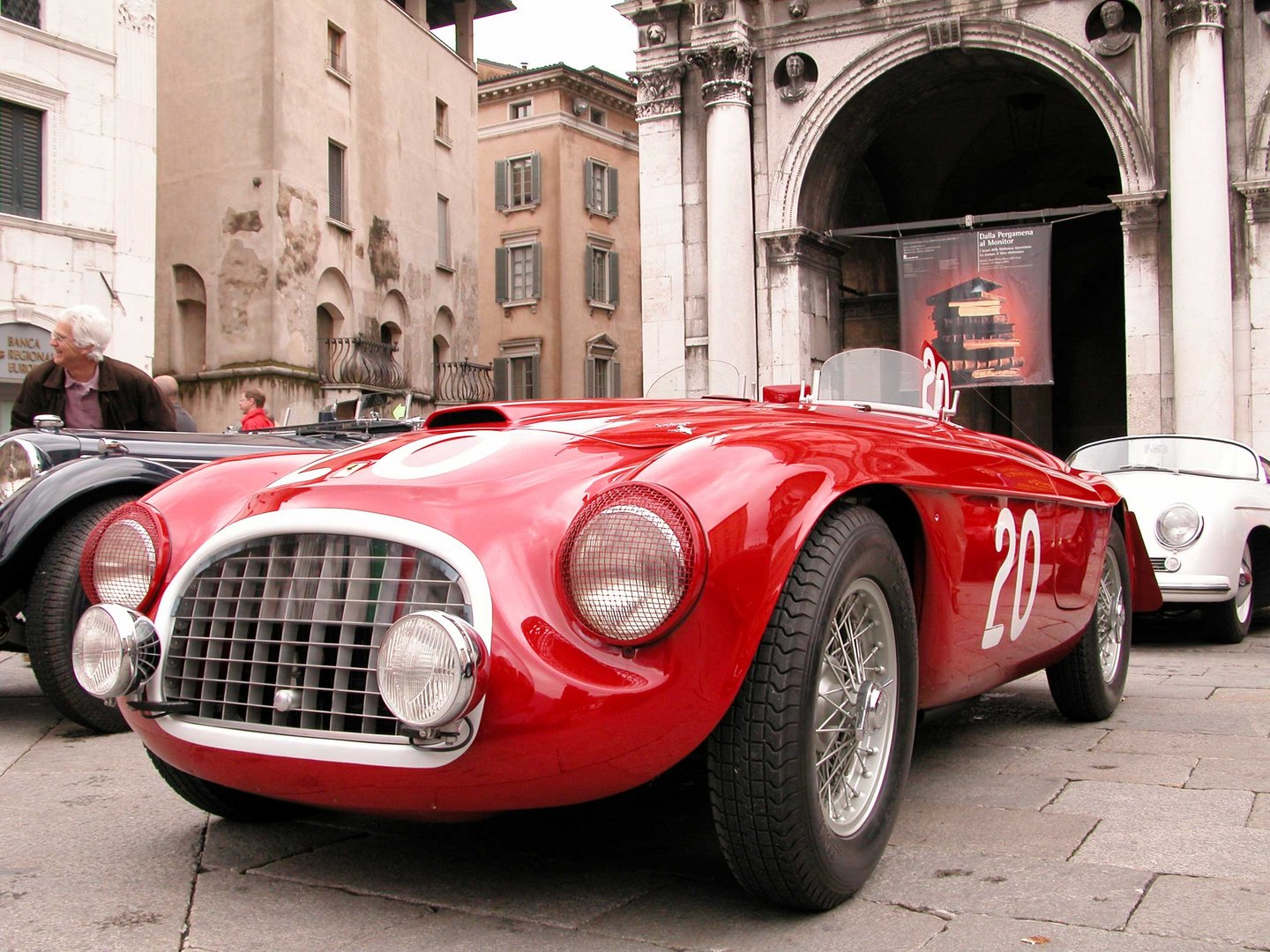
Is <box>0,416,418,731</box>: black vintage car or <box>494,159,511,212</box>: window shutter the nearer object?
<box>0,416,418,731</box>: black vintage car

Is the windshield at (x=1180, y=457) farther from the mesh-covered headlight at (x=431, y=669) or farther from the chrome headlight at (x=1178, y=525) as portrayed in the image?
the mesh-covered headlight at (x=431, y=669)

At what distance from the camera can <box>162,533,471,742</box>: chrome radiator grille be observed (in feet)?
8.06

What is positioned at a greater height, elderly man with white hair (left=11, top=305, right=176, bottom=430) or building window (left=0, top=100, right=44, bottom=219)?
building window (left=0, top=100, right=44, bottom=219)

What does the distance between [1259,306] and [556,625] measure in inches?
582

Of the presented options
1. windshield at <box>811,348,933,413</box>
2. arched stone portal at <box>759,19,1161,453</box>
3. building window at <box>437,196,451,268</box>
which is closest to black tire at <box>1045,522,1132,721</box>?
windshield at <box>811,348,933,413</box>

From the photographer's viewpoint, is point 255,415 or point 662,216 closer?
point 255,415

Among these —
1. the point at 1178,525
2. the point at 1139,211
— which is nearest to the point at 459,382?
the point at 1139,211

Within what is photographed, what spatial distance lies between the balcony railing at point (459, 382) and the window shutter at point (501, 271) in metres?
7.84

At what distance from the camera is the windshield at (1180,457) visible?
8.53m

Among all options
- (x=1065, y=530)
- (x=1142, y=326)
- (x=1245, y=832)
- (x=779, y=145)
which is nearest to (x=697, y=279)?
(x=779, y=145)

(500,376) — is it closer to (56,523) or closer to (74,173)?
(74,173)

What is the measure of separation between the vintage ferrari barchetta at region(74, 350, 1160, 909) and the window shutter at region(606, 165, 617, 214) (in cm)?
3765

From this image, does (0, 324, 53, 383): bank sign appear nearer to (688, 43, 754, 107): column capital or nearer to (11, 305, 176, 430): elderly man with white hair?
(688, 43, 754, 107): column capital

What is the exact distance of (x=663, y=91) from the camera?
18219 millimetres
